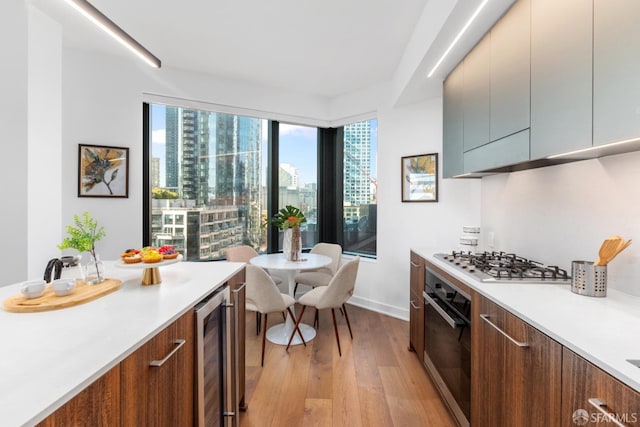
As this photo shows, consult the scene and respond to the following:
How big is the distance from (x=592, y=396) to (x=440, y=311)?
1141mm

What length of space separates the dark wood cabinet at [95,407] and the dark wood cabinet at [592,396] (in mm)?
1251

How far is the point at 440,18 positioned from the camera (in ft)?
6.23

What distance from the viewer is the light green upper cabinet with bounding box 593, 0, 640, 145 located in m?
0.95

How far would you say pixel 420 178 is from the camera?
3375 mm

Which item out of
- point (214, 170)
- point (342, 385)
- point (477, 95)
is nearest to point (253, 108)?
point (214, 170)

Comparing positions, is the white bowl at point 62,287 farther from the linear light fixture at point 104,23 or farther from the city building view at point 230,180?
the city building view at point 230,180

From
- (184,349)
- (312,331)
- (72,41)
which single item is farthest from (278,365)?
(72,41)

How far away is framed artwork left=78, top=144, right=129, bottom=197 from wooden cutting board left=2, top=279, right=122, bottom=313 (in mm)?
2152

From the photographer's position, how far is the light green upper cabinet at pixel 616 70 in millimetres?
951

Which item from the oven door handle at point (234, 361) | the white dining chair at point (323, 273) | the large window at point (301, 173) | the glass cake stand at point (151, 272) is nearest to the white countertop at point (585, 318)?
the oven door handle at point (234, 361)

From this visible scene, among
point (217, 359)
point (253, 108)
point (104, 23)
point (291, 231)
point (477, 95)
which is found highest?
point (253, 108)

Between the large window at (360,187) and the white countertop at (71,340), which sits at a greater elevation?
the large window at (360,187)

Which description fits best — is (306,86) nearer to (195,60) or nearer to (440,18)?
(195,60)
